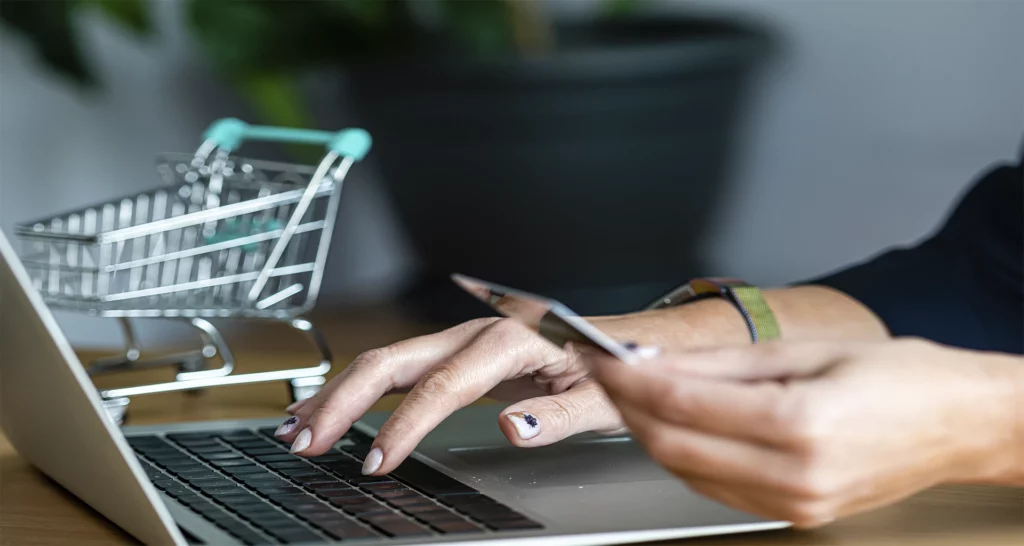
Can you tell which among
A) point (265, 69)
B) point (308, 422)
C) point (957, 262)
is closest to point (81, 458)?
point (308, 422)

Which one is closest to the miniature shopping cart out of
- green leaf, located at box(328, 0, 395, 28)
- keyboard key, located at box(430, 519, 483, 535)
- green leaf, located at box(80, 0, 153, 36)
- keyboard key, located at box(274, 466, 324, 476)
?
keyboard key, located at box(274, 466, 324, 476)

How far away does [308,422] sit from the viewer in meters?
0.55

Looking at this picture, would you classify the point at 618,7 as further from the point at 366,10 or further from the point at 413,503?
the point at 413,503

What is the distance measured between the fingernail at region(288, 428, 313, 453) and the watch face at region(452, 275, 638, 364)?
0.67 feet

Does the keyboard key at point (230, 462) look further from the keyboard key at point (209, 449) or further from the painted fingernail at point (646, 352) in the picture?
the painted fingernail at point (646, 352)

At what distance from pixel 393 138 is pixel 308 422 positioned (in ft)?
4.33

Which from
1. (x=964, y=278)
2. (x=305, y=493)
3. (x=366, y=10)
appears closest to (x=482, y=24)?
(x=366, y=10)

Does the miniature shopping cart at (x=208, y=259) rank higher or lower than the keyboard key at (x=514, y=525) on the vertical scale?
higher

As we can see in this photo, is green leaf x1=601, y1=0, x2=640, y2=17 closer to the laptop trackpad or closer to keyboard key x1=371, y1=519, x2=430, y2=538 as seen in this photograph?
the laptop trackpad

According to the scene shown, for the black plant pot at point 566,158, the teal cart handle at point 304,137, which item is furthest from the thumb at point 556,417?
the black plant pot at point 566,158

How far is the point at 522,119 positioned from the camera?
1.81m

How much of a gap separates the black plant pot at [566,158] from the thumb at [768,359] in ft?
4.34

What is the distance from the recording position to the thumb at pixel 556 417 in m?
0.52

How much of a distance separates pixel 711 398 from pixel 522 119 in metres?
1.47
